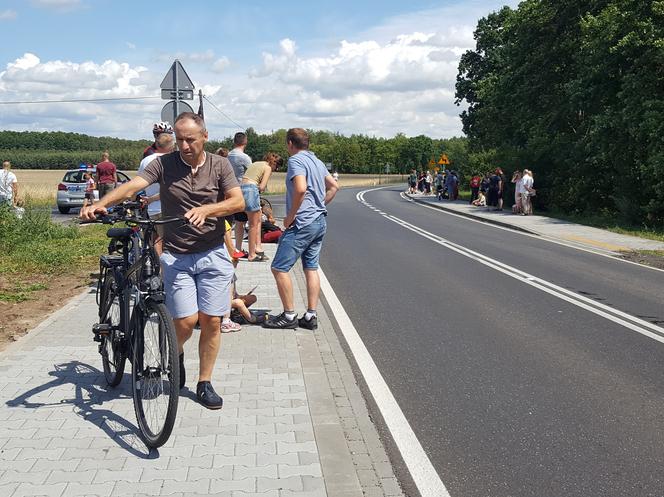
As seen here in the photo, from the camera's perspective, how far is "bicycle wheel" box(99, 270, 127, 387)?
16.7 feet

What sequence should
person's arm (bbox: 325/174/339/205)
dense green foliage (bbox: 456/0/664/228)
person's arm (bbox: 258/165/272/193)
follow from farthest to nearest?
dense green foliage (bbox: 456/0/664/228), person's arm (bbox: 258/165/272/193), person's arm (bbox: 325/174/339/205)

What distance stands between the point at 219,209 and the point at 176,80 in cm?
831

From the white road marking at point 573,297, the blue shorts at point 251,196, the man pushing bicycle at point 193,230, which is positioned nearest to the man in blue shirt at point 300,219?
the man pushing bicycle at point 193,230

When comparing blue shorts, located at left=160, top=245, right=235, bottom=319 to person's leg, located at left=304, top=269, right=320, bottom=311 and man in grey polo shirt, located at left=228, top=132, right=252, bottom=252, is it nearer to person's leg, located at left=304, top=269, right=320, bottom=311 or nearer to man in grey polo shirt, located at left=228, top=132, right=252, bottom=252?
person's leg, located at left=304, top=269, right=320, bottom=311

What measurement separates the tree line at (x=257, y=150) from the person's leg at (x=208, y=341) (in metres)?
34.3

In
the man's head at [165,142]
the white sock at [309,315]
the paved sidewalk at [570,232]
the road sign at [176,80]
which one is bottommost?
the paved sidewalk at [570,232]

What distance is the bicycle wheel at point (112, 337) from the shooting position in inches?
200

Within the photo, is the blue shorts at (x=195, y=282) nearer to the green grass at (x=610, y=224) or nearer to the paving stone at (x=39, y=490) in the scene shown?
the paving stone at (x=39, y=490)

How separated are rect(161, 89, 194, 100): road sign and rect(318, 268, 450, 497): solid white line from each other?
5889mm

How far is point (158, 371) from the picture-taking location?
4316mm

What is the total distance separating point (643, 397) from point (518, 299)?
4197mm

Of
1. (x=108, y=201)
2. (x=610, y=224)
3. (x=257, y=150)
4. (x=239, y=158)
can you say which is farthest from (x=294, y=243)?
(x=257, y=150)

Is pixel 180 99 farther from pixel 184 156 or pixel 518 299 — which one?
pixel 184 156

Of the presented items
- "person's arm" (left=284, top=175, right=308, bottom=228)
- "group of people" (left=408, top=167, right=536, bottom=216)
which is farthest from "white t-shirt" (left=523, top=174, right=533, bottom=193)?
"person's arm" (left=284, top=175, right=308, bottom=228)
